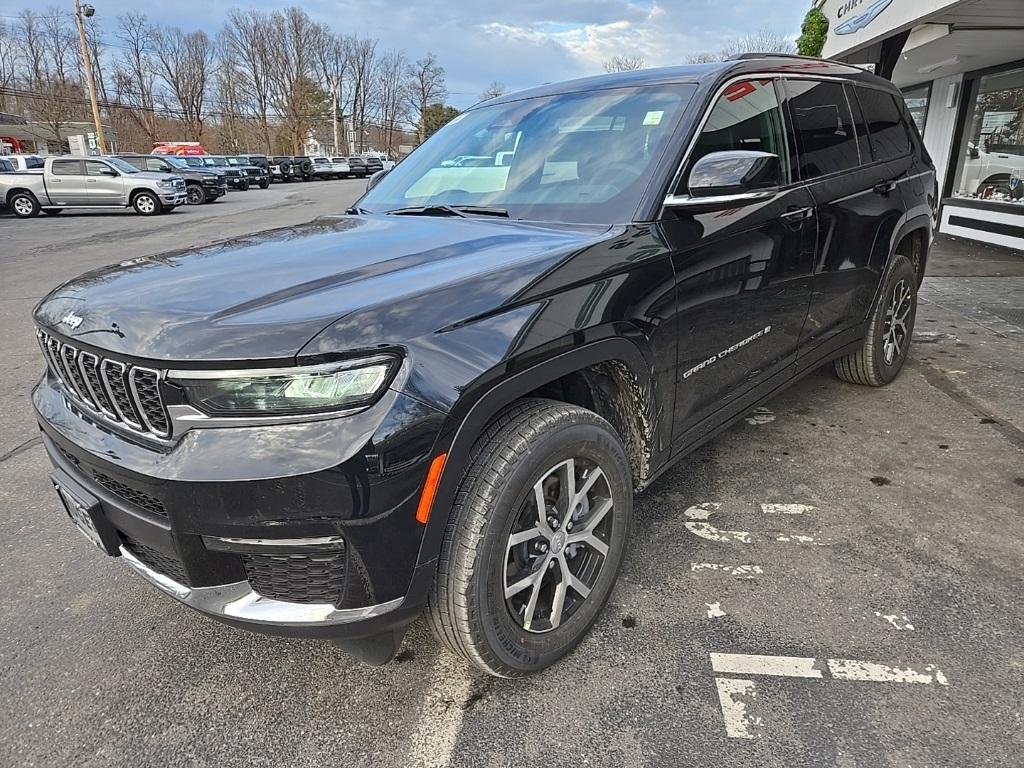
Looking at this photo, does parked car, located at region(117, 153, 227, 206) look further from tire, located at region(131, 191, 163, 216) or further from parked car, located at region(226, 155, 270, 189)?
parked car, located at region(226, 155, 270, 189)

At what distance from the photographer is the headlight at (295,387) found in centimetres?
162

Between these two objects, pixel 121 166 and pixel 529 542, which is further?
pixel 121 166

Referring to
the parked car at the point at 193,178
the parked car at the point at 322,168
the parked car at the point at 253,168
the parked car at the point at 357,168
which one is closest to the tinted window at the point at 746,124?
the parked car at the point at 193,178

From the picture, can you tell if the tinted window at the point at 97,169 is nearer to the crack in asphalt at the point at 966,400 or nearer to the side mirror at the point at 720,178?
the crack in asphalt at the point at 966,400

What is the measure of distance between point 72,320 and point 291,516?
997 mm

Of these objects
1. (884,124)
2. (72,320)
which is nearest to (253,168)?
(884,124)

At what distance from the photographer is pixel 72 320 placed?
2.01 m

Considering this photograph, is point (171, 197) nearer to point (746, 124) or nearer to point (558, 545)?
point (746, 124)

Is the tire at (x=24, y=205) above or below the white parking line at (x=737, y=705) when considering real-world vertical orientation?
above

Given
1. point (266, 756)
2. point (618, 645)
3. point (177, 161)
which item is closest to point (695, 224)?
point (618, 645)

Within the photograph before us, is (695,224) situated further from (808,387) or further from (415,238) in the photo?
(808,387)

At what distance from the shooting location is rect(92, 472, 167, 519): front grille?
173 centimetres

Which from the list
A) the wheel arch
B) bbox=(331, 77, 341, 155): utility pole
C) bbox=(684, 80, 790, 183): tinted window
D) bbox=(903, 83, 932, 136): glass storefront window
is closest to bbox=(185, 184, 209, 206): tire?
bbox=(903, 83, 932, 136): glass storefront window

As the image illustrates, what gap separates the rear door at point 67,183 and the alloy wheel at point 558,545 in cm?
2329
